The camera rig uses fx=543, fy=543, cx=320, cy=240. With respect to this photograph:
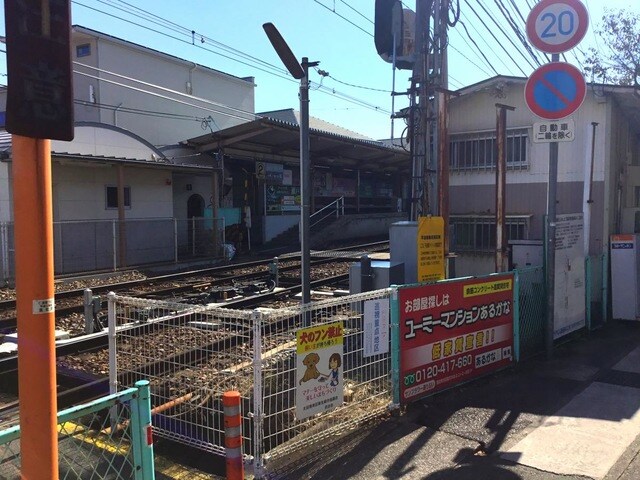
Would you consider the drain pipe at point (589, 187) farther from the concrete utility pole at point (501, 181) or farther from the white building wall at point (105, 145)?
the white building wall at point (105, 145)

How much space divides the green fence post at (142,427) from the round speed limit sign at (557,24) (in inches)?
235

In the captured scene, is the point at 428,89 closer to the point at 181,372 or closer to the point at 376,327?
the point at 376,327

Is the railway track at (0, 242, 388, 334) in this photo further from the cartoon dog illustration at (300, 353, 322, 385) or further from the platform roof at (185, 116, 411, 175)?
the cartoon dog illustration at (300, 353, 322, 385)

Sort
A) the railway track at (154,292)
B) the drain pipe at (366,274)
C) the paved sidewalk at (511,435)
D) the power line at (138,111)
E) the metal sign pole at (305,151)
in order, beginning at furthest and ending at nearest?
the power line at (138,111)
the drain pipe at (366,274)
the railway track at (154,292)
the metal sign pole at (305,151)
the paved sidewalk at (511,435)

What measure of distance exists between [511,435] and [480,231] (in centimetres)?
581

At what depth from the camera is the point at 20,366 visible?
2.09 metres

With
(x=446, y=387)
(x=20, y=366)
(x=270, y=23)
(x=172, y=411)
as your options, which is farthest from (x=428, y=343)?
(x=20, y=366)

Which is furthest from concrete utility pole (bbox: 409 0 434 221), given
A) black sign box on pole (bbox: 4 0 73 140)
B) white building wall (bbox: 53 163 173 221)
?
white building wall (bbox: 53 163 173 221)

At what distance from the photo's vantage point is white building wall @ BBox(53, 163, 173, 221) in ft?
56.5

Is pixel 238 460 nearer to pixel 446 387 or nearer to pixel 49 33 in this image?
pixel 49 33

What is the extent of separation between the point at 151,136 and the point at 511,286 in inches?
954

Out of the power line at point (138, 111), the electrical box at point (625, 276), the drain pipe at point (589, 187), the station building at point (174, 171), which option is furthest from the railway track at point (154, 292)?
the power line at point (138, 111)

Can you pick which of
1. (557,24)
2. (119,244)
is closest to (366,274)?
(557,24)

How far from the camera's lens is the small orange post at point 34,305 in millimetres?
2072
